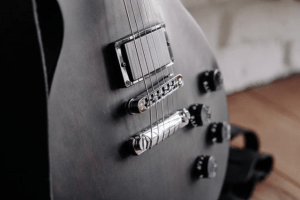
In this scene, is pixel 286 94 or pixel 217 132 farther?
pixel 286 94

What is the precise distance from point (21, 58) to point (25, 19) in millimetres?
32

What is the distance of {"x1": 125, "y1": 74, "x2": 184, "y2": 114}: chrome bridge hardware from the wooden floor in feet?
1.59

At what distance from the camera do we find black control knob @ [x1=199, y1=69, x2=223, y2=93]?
56 centimetres

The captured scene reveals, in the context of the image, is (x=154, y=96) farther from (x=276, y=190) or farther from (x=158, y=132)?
(x=276, y=190)

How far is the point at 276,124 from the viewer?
3.73 feet

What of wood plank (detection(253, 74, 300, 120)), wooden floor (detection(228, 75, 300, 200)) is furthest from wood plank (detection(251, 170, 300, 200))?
wood plank (detection(253, 74, 300, 120))

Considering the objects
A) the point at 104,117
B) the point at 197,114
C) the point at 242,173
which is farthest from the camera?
the point at 242,173

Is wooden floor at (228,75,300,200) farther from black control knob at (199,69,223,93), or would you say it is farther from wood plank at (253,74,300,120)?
black control knob at (199,69,223,93)

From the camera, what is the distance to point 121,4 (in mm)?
409

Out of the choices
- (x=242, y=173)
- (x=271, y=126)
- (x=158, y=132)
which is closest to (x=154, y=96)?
(x=158, y=132)

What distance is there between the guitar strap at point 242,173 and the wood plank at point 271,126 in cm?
10

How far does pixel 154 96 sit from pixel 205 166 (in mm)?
160

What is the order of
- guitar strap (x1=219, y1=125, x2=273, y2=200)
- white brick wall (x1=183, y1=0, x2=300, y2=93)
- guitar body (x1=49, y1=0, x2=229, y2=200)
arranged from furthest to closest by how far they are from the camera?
white brick wall (x1=183, y1=0, x2=300, y2=93) → guitar strap (x1=219, y1=125, x2=273, y2=200) → guitar body (x1=49, y1=0, x2=229, y2=200)

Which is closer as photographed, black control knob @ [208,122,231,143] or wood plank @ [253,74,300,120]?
black control knob @ [208,122,231,143]
